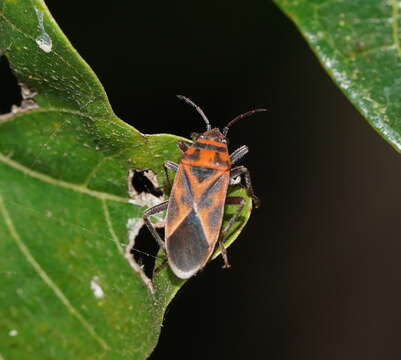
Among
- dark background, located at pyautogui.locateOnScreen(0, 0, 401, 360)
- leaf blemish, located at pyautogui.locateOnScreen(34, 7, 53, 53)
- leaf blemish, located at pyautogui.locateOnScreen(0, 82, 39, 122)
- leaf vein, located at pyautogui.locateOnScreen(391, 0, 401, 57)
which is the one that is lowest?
dark background, located at pyautogui.locateOnScreen(0, 0, 401, 360)

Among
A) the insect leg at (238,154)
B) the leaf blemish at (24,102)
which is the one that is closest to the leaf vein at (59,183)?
the leaf blemish at (24,102)

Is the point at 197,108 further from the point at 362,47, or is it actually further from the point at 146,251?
the point at 362,47

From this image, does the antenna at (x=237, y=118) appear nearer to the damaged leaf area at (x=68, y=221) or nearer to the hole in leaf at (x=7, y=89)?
the damaged leaf area at (x=68, y=221)

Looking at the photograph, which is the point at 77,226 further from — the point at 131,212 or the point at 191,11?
the point at 191,11

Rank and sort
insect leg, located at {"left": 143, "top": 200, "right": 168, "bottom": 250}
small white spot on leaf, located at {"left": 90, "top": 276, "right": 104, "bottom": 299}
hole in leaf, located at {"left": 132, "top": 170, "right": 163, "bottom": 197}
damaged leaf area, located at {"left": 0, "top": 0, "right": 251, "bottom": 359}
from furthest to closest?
insect leg, located at {"left": 143, "top": 200, "right": 168, "bottom": 250}, hole in leaf, located at {"left": 132, "top": 170, "right": 163, "bottom": 197}, small white spot on leaf, located at {"left": 90, "top": 276, "right": 104, "bottom": 299}, damaged leaf area, located at {"left": 0, "top": 0, "right": 251, "bottom": 359}

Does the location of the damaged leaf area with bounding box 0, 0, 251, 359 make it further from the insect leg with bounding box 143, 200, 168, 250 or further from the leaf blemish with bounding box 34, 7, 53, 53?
the insect leg with bounding box 143, 200, 168, 250

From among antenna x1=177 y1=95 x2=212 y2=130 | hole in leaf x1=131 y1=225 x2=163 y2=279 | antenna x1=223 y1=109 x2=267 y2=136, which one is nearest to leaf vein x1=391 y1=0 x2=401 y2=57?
hole in leaf x1=131 y1=225 x2=163 y2=279

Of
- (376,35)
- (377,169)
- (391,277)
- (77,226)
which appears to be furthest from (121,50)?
(391,277)
